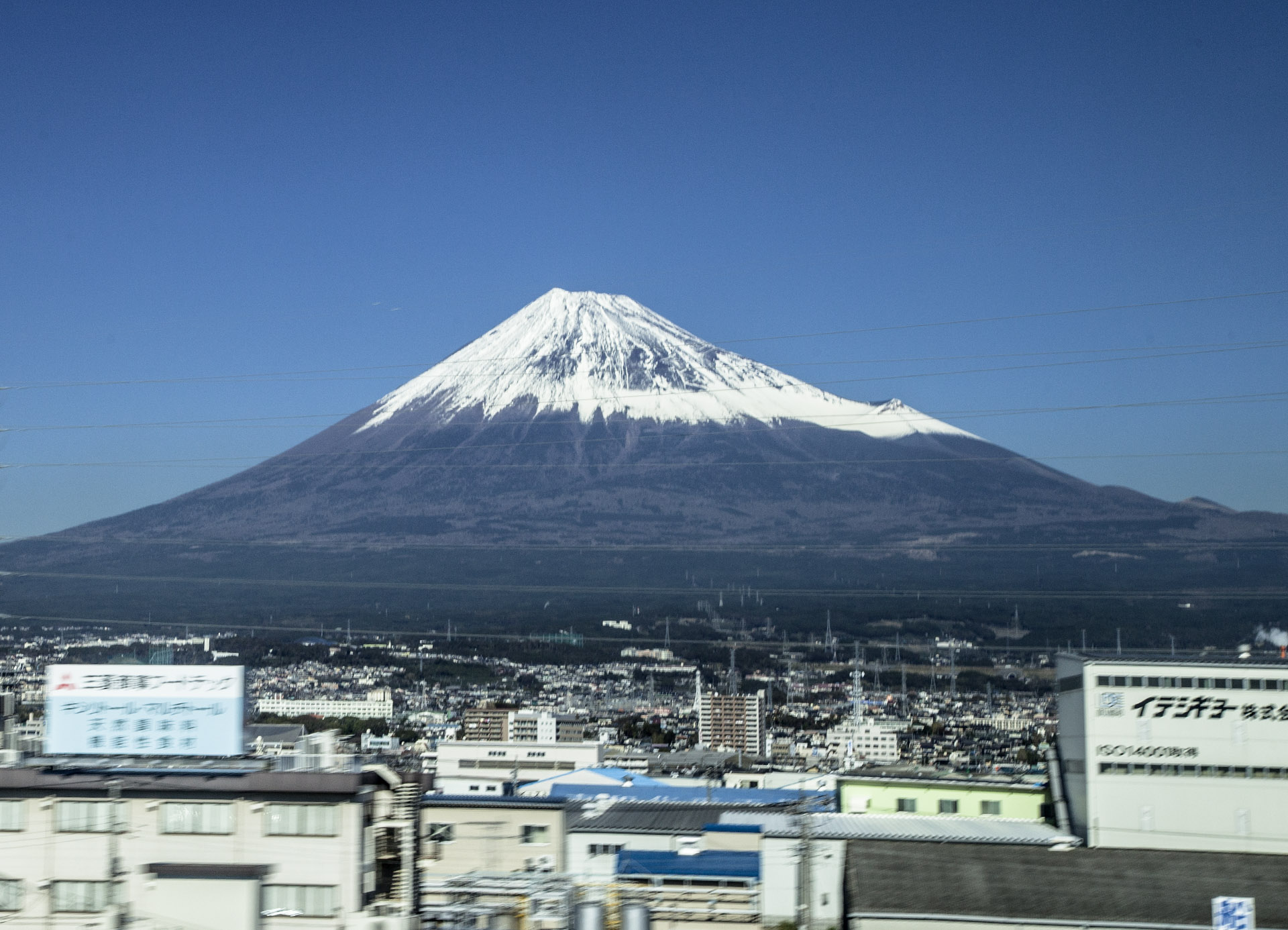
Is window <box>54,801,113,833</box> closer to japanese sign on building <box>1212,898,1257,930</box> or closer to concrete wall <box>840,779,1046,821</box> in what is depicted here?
japanese sign on building <box>1212,898,1257,930</box>

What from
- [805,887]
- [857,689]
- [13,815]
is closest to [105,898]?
[13,815]

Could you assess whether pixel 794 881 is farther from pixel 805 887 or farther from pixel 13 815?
pixel 13 815

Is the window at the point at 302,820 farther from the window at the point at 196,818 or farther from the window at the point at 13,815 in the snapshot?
the window at the point at 13,815

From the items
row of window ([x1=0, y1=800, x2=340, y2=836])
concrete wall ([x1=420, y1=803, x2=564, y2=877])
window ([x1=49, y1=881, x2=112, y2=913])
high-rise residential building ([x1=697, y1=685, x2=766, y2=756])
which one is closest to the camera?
window ([x1=49, y1=881, x2=112, y2=913])

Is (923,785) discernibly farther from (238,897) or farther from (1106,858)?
(238,897)

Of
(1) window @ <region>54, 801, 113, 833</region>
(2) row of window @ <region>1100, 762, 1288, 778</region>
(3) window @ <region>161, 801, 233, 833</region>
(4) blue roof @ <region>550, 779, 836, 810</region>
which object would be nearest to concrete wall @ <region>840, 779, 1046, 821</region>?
(4) blue roof @ <region>550, 779, 836, 810</region>

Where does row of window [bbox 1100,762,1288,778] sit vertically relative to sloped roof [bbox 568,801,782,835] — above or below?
above

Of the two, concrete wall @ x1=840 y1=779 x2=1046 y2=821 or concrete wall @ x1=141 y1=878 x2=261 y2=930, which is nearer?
concrete wall @ x1=141 y1=878 x2=261 y2=930
